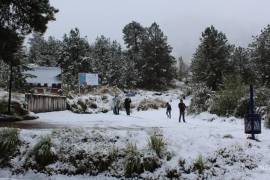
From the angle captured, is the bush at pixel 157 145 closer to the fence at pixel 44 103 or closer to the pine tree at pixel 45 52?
the fence at pixel 44 103

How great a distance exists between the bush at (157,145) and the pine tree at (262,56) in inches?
1879

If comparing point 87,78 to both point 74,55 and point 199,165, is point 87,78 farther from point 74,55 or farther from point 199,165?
point 199,165

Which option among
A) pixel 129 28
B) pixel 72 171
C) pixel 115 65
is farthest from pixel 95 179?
pixel 129 28

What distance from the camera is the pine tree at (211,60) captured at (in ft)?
208

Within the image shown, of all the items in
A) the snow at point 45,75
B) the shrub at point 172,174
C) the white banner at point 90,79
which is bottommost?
the shrub at point 172,174

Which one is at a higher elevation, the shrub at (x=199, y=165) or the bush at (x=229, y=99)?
the bush at (x=229, y=99)

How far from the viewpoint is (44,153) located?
1192 centimetres

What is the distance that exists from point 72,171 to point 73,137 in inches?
63.3

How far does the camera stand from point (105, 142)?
12.7 m

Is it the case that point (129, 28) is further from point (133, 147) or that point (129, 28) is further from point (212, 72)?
point (133, 147)

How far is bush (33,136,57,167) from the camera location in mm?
11883

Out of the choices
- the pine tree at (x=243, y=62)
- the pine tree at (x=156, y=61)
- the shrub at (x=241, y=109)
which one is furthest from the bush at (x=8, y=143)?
the pine tree at (x=156, y=61)

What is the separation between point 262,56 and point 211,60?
714 cm

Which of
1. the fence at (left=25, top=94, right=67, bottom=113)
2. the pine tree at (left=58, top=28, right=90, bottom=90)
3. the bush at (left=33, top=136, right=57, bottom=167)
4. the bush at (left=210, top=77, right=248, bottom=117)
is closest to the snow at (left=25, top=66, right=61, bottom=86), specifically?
the pine tree at (left=58, top=28, right=90, bottom=90)
